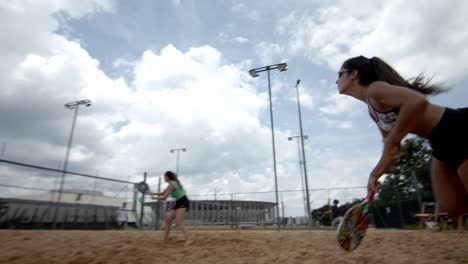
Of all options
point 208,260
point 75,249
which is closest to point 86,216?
point 75,249

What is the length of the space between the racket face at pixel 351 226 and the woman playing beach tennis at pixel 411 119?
38 cm

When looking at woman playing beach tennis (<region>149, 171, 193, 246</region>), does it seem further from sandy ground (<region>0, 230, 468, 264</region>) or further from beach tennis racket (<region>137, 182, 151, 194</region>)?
beach tennis racket (<region>137, 182, 151, 194</region>)

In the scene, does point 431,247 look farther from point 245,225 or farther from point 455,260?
point 245,225

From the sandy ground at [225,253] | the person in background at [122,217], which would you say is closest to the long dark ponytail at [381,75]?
the sandy ground at [225,253]

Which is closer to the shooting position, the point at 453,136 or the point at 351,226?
the point at 453,136

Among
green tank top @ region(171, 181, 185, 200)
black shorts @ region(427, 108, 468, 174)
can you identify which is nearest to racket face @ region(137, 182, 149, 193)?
green tank top @ region(171, 181, 185, 200)

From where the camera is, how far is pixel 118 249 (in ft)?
16.3

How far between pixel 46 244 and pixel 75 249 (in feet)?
2.77

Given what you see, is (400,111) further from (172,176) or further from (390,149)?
(172,176)

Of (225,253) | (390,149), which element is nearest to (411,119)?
(390,149)

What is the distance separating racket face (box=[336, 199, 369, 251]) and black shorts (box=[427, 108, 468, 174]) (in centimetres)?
66

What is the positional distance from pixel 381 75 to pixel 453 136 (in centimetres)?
57

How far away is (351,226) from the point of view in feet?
7.68

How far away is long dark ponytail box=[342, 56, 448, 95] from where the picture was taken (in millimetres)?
2028
